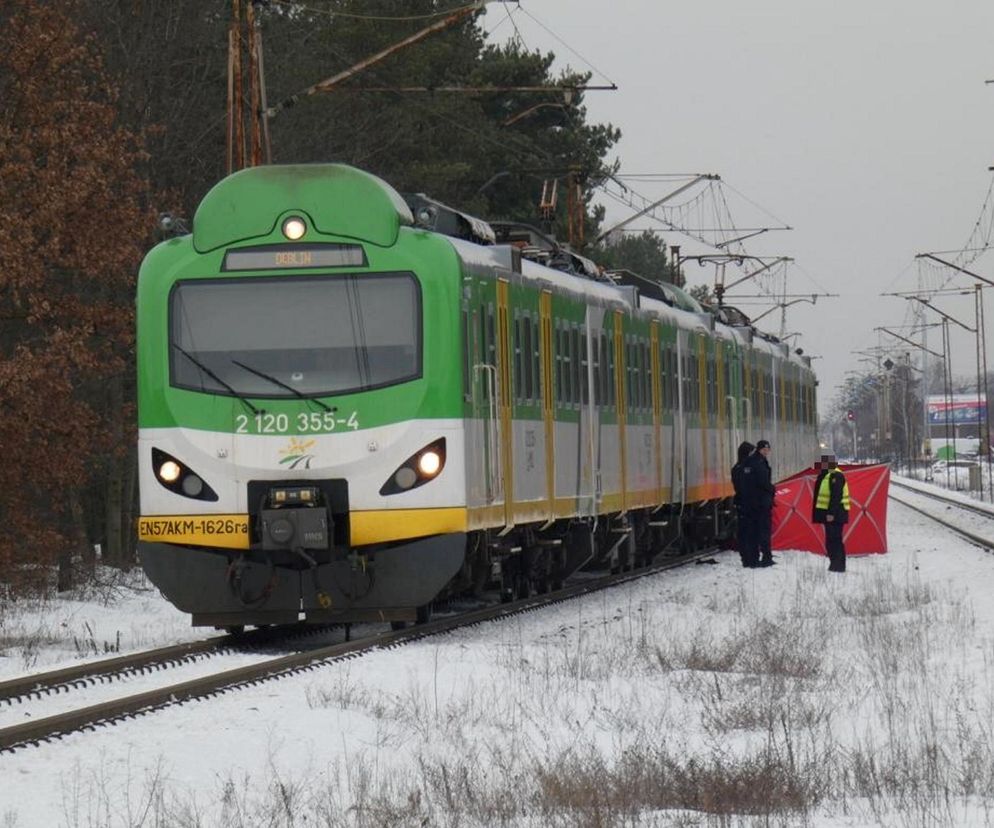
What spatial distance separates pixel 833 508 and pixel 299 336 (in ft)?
38.0

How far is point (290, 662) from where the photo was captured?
14.7m

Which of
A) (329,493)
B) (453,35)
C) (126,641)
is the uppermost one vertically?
(453,35)

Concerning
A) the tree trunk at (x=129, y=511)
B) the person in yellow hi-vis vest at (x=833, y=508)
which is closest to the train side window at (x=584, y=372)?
the person in yellow hi-vis vest at (x=833, y=508)

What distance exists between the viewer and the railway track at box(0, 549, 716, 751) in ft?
37.2

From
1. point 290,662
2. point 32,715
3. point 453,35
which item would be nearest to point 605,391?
point 290,662

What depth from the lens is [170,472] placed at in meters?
16.9

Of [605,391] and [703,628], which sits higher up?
[605,391]

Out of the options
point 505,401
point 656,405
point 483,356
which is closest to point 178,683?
point 483,356

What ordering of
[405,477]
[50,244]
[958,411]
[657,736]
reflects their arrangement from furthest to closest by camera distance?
[958,411] → [50,244] → [405,477] → [657,736]

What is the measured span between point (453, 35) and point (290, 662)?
4782 centimetres

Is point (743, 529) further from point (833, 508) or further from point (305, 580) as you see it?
point (305, 580)

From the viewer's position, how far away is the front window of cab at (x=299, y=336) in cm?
1675

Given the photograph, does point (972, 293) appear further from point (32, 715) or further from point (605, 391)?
point (32, 715)

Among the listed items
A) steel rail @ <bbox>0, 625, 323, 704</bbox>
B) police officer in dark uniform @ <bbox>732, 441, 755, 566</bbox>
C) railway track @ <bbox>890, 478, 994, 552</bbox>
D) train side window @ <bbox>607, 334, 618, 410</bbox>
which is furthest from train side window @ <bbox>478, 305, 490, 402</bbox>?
railway track @ <bbox>890, 478, 994, 552</bbox>
